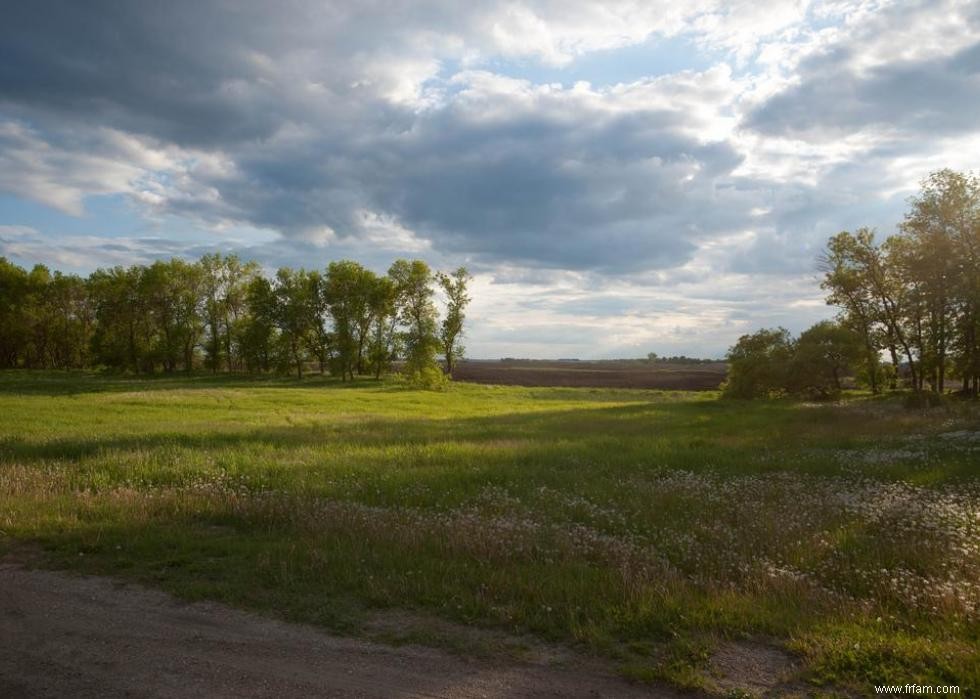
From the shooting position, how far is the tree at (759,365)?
53531 mm

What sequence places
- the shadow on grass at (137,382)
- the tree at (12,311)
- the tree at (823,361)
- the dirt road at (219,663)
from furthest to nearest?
the tree at (12,311)
the tree at (823,361)
the shadow on grass at (137,382)
the dirt road at (219,663)

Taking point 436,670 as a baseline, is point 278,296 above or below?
above

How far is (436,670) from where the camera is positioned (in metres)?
5.33

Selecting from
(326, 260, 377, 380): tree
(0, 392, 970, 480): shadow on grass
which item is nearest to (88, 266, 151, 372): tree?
(326, 260, 377, 380): tree

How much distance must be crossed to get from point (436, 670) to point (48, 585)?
16.4ft

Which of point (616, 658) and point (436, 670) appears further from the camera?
point (616, 658)

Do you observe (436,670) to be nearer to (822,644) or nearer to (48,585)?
(822,644)

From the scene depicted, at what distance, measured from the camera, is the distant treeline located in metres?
82.5

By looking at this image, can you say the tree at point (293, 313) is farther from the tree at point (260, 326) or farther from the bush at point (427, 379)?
the bush at point (427, 379)

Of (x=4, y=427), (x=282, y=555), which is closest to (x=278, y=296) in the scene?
(x=4, y=427)

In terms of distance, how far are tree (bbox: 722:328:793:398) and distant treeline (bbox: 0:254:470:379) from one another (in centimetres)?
3746

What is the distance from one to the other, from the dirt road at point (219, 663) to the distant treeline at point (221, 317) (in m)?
73.2

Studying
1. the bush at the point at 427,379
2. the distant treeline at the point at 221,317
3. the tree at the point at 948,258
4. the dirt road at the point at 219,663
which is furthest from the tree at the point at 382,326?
the dirt road at the point at 219,663

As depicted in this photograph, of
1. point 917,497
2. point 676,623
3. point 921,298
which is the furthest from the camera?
point 921,298
